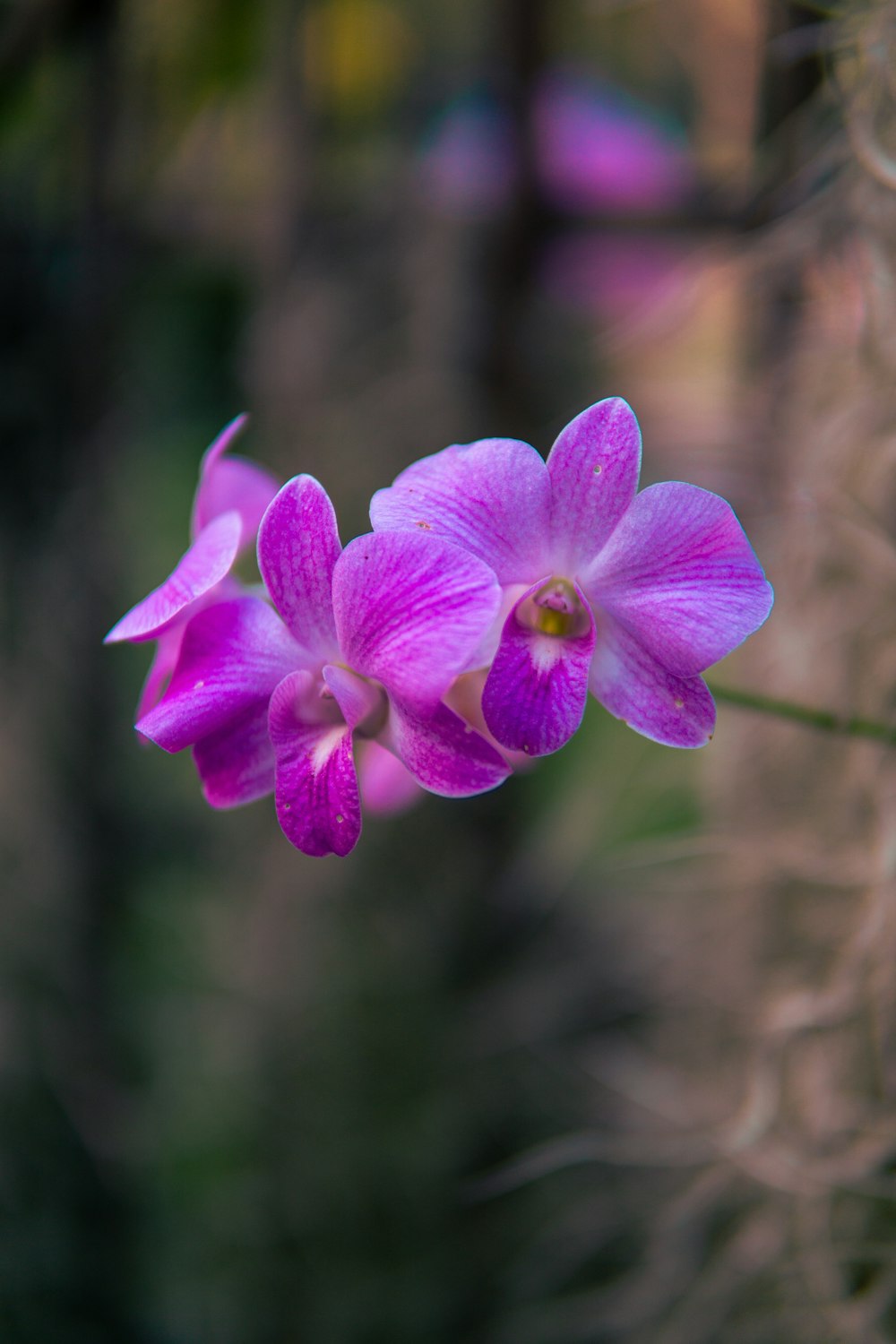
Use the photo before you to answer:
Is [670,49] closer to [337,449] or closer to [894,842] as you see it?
[337,449]

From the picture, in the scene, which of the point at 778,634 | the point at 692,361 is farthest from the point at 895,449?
the point at 692,361

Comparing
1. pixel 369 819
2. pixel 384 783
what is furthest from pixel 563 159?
pixel 384 783

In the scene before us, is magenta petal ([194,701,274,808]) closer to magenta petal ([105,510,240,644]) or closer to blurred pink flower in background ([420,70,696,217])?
magenta petal ([105,510,240,644])

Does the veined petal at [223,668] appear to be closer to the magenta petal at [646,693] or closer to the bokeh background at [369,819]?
the magenta petal at [646,693]

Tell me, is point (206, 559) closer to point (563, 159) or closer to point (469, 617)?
point (469, 617)

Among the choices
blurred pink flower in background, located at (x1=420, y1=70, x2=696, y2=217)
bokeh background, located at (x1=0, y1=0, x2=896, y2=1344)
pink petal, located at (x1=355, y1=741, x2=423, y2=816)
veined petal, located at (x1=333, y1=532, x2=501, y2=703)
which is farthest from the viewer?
blurred pink flower in background, located at (x1=420, y1=70, x2=696, y2=217)

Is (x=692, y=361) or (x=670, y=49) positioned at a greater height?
(x=670, y=49)

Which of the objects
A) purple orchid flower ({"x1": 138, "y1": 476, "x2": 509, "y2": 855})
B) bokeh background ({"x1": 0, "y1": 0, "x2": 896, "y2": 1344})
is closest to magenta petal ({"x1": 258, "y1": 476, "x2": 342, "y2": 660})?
purple orchid flower ({"x1": 138, "y1": 476, "x2": 509, "y2": 855})
